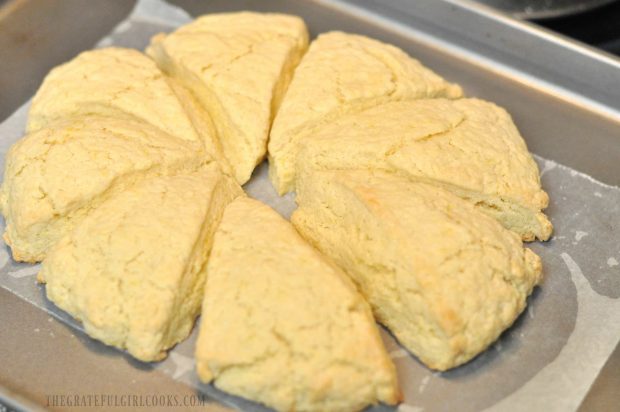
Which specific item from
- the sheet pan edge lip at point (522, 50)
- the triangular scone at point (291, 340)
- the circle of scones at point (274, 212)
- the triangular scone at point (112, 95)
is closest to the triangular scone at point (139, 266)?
the circle of scones at point (274, 212)

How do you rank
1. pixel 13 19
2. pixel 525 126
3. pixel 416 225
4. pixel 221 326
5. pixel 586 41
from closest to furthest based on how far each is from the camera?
pixel 221 326, pixel 416 225, pixel 525 126, pixel 13 19, pixel 586 41

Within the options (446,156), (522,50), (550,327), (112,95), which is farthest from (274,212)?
(522,50)

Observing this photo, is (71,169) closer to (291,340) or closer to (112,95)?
(112,95)

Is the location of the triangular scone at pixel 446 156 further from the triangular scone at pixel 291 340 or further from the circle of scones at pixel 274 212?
the triangular scone at pixel 291 340

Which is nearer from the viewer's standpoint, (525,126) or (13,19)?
(525,126)

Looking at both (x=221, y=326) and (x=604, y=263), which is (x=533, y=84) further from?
(x=221, y=326)

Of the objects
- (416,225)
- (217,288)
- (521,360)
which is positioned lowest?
(521,360)

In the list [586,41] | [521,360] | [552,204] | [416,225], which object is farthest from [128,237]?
[586,41]

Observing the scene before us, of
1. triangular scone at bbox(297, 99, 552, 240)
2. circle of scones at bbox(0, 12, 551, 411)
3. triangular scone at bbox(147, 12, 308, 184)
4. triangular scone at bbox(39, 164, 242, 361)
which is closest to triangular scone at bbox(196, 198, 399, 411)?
circle of scones at bbox(0, 12, 551, 411)
